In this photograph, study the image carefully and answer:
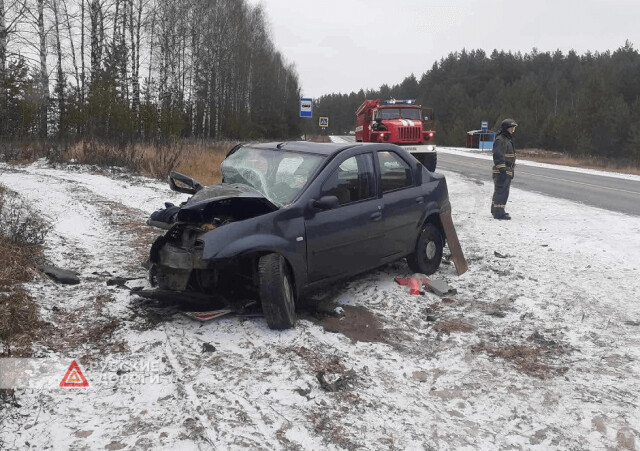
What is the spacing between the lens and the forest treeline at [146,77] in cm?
1864

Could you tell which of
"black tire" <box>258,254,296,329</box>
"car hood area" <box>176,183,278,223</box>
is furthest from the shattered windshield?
"black tire" <box>258,254,296,329</box>

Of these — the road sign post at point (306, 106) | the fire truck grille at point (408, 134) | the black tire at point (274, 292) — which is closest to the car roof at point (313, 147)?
the black tire at point (274, 292)

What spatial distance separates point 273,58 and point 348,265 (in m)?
58.9

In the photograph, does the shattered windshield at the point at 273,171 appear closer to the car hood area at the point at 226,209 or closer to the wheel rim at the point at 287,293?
the car hood area at the point at 226,209

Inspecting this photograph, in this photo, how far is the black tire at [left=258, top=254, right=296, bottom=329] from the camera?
13.7 ft

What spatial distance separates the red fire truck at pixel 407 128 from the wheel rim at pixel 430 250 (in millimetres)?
10501

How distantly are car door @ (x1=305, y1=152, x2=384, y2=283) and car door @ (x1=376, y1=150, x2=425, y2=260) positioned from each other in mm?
172

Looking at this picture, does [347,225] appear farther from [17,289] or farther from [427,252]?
[17,289]

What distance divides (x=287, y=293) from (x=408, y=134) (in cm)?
1340

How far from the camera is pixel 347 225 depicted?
4965mm

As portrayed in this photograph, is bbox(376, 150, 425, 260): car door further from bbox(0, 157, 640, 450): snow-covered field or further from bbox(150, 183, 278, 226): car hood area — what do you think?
bbox(150, 183, 278, 226): car hood area

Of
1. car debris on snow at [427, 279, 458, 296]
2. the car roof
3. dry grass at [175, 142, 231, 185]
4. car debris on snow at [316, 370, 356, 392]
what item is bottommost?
car debris on snow at [316, 370, 356, 392]

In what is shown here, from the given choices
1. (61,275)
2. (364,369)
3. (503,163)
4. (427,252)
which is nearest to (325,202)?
(364,369)

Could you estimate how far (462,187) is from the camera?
1492 centimetres
